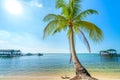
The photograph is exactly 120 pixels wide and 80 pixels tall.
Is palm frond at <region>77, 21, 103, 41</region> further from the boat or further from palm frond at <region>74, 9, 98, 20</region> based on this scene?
the boat

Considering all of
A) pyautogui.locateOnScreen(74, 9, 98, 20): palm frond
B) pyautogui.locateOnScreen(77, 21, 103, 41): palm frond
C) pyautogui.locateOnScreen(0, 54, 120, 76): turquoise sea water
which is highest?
pyautogui.locateOnScreen(74, 9, 98, 20): palm frond

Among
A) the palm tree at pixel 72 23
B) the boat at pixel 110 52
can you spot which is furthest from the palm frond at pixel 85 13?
the boat at pixel 110 52

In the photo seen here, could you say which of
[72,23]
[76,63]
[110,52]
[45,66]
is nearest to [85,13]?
[72,23]

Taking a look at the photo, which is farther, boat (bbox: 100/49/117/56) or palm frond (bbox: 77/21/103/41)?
boat (bbox: 100/49/117/56)

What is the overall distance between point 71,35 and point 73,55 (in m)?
1.13

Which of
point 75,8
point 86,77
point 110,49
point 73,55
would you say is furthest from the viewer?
point 110,49

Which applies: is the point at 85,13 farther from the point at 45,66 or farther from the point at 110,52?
the point at 110,52

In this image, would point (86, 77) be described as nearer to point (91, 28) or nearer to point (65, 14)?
point (91, 28)

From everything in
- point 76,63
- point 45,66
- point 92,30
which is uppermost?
point 92,30

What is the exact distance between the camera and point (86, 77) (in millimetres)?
10172

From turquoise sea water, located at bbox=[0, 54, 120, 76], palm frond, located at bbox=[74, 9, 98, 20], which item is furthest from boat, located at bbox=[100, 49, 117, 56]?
palm frond, located at bbox=[74, 9, 98, 20]

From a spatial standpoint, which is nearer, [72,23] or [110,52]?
[72,23]

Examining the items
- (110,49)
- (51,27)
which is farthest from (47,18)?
(110,49)

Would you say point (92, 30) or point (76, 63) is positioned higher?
point (92, 30)
